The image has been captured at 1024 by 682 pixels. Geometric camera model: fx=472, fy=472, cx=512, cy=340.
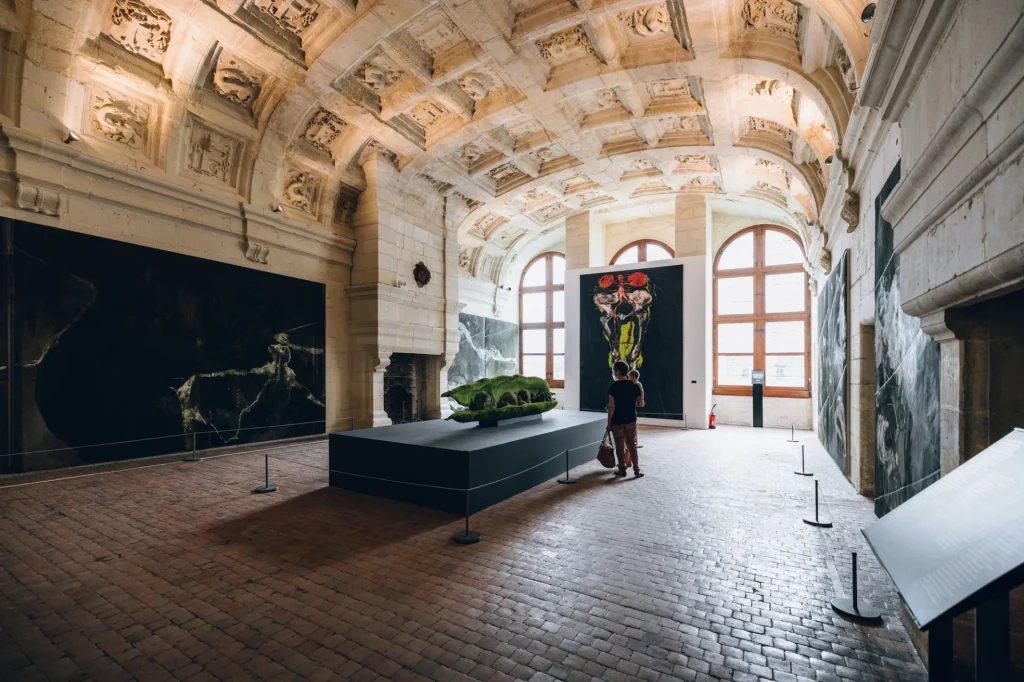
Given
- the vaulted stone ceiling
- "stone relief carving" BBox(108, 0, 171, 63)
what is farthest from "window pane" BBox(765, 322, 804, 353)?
"stone relief carving" BBox(108, 0, 171, 63)

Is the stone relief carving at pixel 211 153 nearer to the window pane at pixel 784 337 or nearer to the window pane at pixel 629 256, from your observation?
the window pane at pixel 629 256

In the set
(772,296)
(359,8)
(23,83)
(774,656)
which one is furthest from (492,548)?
(772,296)

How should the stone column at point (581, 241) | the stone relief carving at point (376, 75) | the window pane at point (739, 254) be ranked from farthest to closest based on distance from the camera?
1. the stone column at point (581, 241)
2. the window pane at point (739, 254)
3. the stone relief carving at point (376, 75)

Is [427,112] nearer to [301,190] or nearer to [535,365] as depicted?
[301,190]

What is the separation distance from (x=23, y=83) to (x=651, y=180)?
13268 millimetres

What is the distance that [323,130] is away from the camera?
1032cm

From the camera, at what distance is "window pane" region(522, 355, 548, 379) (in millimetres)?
19562

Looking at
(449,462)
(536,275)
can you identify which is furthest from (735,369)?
(449,462)

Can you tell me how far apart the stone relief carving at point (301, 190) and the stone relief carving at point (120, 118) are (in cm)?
283

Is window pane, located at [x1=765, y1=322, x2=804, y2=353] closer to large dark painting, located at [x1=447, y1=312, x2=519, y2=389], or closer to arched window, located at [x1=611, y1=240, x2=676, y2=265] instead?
arched window, located at [x1=611, y1=240, x2=676, y2=265]

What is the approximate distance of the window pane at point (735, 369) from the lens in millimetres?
15516

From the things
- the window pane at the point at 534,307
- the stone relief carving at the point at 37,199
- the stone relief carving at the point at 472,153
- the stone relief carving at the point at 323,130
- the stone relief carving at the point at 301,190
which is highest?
the stone relief carving at the point at 472,153

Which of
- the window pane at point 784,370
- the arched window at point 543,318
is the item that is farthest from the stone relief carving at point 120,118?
the window pane at point 784,370

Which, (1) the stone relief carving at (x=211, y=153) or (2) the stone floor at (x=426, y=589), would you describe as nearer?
(2) the stone floor at (x=426, y=589)
